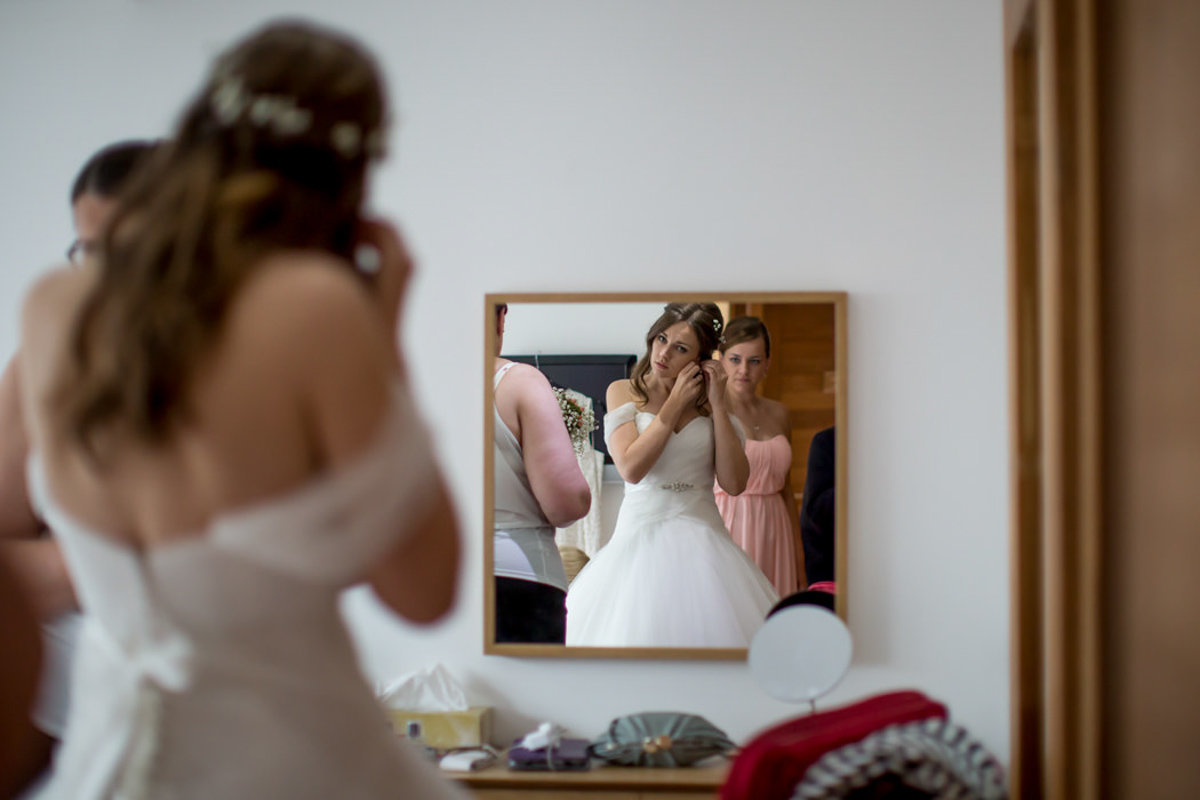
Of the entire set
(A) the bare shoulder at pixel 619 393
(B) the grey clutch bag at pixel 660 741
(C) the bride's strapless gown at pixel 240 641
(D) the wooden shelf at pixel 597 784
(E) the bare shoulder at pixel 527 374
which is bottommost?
(D) the wooden shelf at pixel 597 784

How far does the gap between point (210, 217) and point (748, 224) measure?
195cm

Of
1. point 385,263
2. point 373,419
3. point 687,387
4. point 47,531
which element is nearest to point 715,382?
point 687,387

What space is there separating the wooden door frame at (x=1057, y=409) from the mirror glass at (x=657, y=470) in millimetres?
681

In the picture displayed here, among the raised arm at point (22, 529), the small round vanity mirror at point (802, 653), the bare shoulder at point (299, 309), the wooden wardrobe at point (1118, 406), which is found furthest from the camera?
the small round vanity mirror at point (802, 653)

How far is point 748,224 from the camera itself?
275 centimetres

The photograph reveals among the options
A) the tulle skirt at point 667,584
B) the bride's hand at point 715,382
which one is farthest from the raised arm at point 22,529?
the bride's hand at point 715,382

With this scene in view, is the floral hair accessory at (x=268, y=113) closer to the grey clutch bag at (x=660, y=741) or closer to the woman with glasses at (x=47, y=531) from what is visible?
the woman with glasses at (x=47, y=531)

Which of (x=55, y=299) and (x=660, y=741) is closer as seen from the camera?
(x=55, y=299)

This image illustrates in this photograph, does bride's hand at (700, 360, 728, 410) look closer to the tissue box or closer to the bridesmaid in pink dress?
the bridesmaid in pink dress

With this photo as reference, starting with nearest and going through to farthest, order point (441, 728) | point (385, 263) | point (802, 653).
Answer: point (385, 263) < point (802, 653) < point (441, 728)

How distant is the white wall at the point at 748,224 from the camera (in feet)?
8.80

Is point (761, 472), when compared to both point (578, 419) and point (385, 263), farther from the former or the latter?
point (385, 263)

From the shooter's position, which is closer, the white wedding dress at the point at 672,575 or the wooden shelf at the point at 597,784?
the wooden shelf at the point at 597,784

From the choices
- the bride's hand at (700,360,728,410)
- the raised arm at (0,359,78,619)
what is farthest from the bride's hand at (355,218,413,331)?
the bride's hand at (700,360,728,410)
